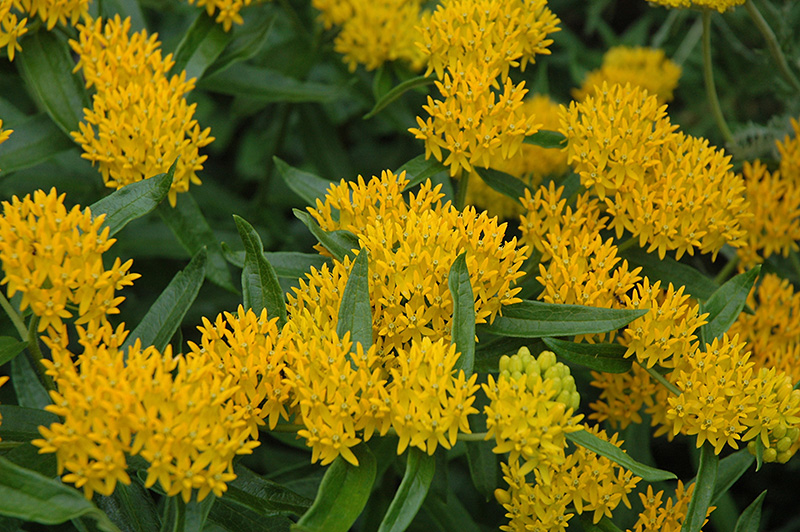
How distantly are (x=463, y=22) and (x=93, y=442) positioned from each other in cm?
170

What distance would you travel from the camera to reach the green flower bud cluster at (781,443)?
2.14 m

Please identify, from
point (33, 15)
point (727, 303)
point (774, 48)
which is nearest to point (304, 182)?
point (33, 15)

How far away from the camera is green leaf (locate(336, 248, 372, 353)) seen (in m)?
1.97

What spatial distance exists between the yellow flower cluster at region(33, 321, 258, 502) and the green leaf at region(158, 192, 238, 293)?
0.87 meters

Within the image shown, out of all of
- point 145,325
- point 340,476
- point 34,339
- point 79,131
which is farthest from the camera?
point 79,131

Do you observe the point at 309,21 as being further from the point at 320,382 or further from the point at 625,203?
the point at 320,382

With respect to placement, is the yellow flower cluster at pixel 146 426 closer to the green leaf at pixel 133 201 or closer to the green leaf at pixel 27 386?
the green leaf at pixel 133 201

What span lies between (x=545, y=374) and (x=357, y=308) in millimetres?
511

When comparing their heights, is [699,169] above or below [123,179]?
above

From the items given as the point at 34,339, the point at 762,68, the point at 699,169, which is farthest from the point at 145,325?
the point at 762,68

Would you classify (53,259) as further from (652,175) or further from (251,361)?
(652,175)

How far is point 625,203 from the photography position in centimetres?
240

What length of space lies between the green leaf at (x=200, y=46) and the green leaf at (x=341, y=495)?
63.9 inches

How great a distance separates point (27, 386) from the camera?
2455 millimetres
